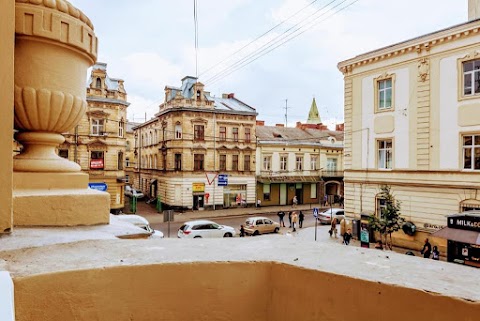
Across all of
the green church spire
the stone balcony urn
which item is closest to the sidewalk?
the stone balcony urn

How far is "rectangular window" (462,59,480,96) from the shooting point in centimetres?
1465

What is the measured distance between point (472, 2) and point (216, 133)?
21.1 m

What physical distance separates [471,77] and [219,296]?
17.2 metres

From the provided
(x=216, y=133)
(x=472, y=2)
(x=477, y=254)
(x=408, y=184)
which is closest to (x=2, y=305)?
(x=477, y=254)

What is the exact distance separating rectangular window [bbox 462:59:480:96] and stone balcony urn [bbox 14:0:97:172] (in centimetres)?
1658

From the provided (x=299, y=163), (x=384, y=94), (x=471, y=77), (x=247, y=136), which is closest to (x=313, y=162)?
(x=299, y=163)

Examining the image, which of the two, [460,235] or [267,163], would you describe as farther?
[267,163]

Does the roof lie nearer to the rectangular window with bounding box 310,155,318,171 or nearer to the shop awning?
the rectangular window with bounding box 310,155,318,171

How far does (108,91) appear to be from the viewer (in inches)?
1072

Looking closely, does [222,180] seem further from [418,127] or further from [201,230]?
[418,127]

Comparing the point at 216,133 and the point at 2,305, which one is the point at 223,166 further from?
the point at 2,305

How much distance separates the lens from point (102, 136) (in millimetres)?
27016

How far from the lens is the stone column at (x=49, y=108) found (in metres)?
2.34

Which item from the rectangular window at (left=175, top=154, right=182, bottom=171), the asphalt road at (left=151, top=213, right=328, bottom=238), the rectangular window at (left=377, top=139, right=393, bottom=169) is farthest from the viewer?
the rectangular window at (left=175, top=154, right=182, bottom=171)
